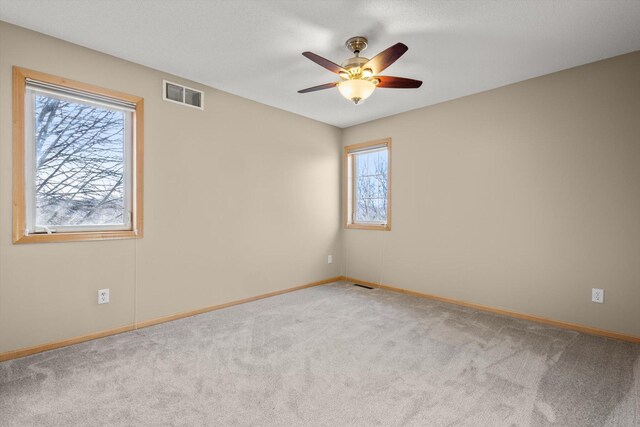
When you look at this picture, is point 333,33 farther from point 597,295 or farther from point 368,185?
point 597,295

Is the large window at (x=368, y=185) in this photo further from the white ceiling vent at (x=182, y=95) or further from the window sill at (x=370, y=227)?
the white ceiling vent at (x=182, y=95)

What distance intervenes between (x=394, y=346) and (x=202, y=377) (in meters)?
1.45

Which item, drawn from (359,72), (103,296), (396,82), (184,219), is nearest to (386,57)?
(359,72)

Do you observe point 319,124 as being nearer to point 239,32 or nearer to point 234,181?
point 234,181

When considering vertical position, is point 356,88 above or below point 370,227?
Answer: above

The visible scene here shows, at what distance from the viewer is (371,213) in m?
4.82

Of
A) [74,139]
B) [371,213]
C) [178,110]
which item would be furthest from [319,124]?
[74,139]

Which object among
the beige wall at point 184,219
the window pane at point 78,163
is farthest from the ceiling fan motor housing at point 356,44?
the window pane at point 78,163

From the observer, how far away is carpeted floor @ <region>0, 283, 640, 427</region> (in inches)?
67.1

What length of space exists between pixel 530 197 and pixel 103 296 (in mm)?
4099

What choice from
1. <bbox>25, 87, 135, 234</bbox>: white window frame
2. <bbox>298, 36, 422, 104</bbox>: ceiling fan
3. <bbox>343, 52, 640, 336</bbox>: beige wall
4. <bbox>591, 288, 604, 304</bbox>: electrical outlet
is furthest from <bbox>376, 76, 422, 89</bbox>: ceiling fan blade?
<bbox>591, 288, 604, 304</bbox>: electrical outlet

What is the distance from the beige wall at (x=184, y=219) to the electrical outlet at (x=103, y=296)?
37 millimetres

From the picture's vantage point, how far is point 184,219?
10.7ft

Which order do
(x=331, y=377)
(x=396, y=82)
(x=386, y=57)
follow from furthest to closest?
(x=396, y=82) < (x=386, y=57) < (x=331, y=377)
